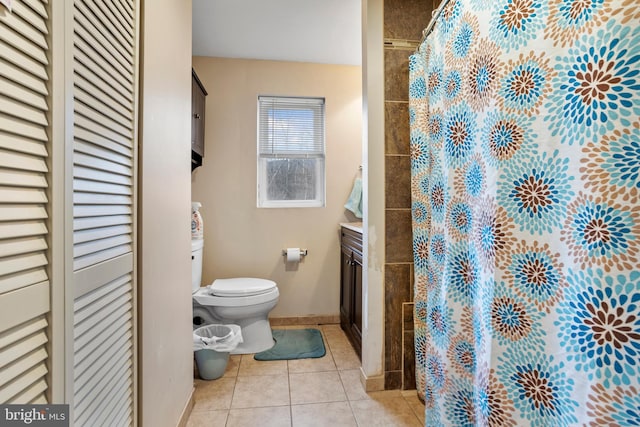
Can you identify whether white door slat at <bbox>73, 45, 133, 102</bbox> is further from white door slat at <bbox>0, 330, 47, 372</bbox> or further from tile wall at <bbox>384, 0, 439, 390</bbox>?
tile wall at <bbox>384, 0, 439, 390</bbox>

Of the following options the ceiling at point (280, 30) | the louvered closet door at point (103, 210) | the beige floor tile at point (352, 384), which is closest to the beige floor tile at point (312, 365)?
the beige floor tile at point (352, 384)

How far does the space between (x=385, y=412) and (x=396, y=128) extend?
1519 mm

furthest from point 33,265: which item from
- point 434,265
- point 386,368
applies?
point 386,368

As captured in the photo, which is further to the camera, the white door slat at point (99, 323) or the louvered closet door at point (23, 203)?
the white door slat at point (99, 323)

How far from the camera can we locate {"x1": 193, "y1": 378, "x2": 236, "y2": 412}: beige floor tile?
154 cm

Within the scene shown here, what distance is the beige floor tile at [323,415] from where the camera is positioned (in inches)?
55.4

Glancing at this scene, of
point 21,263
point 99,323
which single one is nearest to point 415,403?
point 99,323

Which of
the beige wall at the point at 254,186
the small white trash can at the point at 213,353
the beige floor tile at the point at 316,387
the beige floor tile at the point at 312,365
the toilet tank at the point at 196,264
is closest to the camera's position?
the beige floor tile at the point at 316,387

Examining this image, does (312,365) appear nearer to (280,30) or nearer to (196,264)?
(196,264)

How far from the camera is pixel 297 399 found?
5.21 feet

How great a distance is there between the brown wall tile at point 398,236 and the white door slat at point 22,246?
4.66ft

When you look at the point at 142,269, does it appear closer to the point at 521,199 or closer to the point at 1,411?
the point at 1,411

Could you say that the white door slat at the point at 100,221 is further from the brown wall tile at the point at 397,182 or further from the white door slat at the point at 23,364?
the brown wall tile at the point at 397,182

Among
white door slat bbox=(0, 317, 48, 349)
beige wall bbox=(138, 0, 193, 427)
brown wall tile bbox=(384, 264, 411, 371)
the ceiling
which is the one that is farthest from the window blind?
white door slat bbox=(0, 317, 48, 349)
